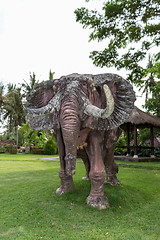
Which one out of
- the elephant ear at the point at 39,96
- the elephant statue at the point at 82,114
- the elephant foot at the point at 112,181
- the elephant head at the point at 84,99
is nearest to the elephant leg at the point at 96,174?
the elephant statue at the point at 82,114

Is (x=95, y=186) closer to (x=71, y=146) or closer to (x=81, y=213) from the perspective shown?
(x=81, y=213)

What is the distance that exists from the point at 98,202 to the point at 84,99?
165 cm

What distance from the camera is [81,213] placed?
120 inches

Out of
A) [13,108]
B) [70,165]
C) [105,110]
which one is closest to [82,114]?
[105,110]

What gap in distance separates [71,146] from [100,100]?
3.63 ft

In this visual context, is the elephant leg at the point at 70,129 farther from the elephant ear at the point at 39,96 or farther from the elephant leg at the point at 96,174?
the elephant ear at the point at 39,96

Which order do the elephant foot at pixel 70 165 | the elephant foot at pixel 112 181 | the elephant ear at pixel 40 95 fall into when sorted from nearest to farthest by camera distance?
the elephant foot at pixel 70 165 < the elephant ear at pixel 40 95 < the elephant foot at pixel 112 181

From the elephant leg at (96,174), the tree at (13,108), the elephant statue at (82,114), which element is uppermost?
the tree at (13,108)

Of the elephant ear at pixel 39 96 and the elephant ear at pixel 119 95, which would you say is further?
the elephant ear at pixel 39 96

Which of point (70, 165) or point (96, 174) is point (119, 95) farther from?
point (70, 165)

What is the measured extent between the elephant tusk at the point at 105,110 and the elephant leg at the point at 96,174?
535 mm

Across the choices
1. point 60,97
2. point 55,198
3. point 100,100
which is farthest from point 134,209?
point 60,97

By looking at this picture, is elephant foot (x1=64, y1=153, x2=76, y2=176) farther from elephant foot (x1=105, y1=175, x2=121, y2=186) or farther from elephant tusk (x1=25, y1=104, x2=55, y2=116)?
elephant foot (x1=105, y1=175, x2=121, y2=186)

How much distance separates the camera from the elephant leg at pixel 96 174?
130 inches
